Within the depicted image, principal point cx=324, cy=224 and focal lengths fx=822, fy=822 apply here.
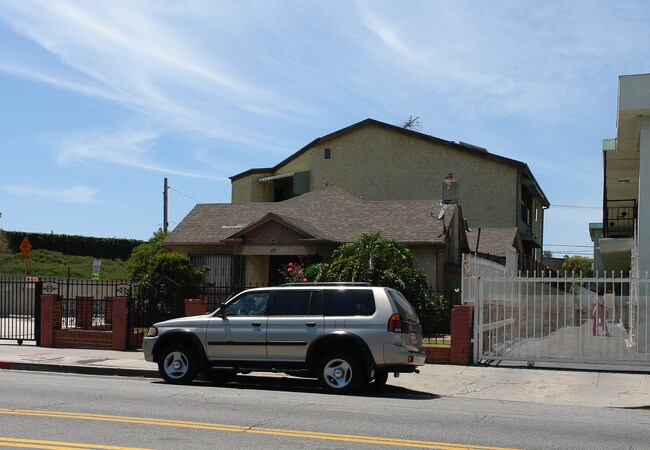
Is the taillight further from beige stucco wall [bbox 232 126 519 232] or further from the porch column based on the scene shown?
beige stucco wall [bbox 232 126 519 232]

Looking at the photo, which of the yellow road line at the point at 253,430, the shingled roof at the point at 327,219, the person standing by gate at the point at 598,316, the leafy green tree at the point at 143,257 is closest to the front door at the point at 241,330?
the yellow road line at the point at 253,430

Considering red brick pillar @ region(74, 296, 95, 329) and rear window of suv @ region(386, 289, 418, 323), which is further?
red brick pillar @ region(74, 296, 95, 329)

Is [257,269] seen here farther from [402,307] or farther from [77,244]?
[77,244]

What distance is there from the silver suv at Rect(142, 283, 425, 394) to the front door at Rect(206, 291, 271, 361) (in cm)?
2

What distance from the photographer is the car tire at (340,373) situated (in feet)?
42.5

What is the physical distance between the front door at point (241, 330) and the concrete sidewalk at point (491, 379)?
2.37 meters

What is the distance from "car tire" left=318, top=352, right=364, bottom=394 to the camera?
12.9m

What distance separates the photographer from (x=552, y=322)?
16.2 m

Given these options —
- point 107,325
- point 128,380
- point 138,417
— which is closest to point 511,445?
point 138,417

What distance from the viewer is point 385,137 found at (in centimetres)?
4228

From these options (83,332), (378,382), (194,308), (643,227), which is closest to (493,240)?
(643,227)

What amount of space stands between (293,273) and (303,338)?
12.2 metres

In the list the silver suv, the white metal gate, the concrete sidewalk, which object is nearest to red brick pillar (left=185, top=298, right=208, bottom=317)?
the concrete sidewalk

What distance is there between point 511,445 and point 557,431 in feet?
4.43
